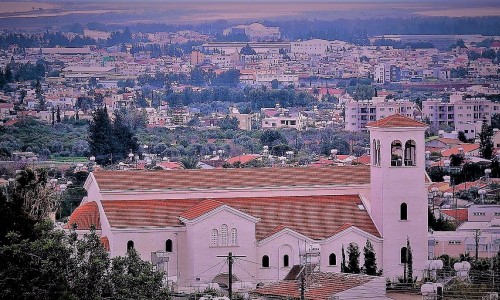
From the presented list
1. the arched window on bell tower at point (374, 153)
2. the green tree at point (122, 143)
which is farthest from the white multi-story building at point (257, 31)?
the arched window on bell tower at point (374, 153)

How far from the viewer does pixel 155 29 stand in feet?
536

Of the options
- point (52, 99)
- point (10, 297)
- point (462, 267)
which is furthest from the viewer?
point (52, 99)

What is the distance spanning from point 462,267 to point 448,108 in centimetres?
6397

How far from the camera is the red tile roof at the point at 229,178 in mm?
35656

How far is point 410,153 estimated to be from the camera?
35719 millimetres

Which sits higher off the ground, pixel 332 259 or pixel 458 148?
pixel 332 259

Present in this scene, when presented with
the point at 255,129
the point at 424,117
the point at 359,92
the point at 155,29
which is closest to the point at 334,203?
the point at 424,117

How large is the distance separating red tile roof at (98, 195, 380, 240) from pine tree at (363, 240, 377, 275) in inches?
28.0

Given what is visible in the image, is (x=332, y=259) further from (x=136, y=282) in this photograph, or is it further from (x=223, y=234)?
(x=136, y=282)

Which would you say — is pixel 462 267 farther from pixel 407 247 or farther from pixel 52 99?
pixel 52 99

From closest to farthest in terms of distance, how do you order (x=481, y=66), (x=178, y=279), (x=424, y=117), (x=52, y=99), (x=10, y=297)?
(x=10, y=297)
(x=178, y=279)
(x=424, y=117)
(x=52, y=99)
(x=481, y=66)

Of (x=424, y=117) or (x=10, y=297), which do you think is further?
(x=424, y=117)

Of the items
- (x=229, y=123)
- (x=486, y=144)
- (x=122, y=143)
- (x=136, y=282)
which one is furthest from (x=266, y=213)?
(x=229, y=123)

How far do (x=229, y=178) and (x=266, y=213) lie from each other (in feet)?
5.01
